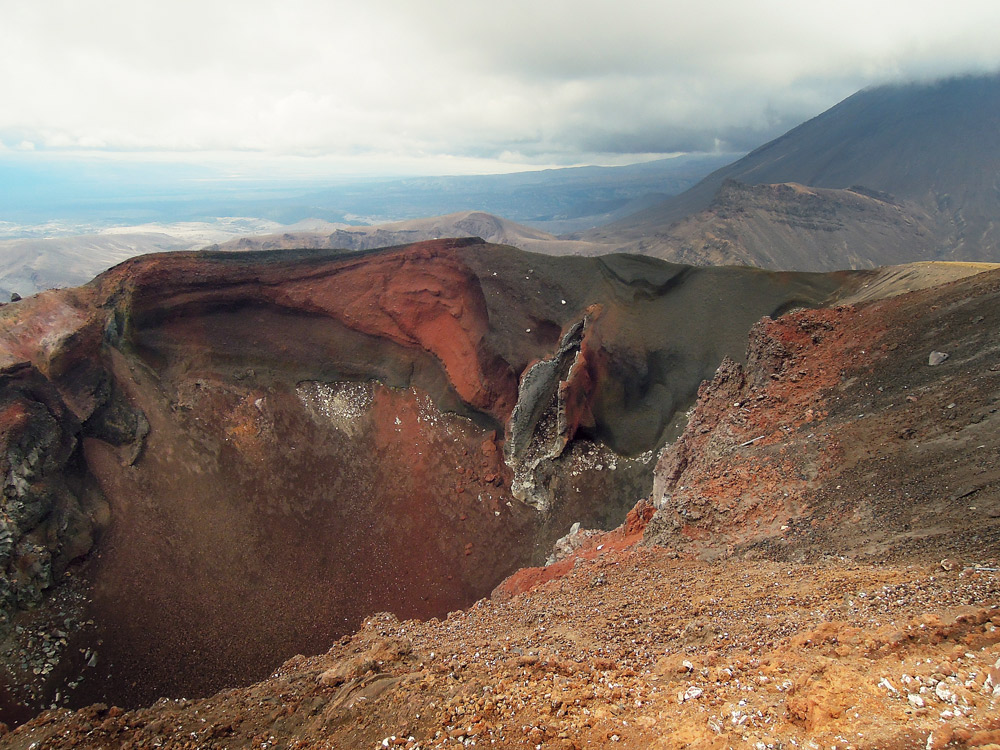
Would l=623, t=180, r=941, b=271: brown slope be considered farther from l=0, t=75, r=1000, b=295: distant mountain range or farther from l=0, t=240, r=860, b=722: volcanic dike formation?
l=0, t=240, r=860, b=722: volcanic dike formation

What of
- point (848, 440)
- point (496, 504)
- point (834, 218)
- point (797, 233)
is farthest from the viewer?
point (834, 218)

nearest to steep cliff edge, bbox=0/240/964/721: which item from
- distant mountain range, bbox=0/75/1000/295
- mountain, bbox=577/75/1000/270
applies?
distant mountain range, bbox=0/75/1000/295

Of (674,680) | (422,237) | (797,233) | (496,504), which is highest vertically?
(422,237)

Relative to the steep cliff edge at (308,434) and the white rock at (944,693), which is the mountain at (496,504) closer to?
the white rock at (944,693)

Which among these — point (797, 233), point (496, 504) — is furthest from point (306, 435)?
point (797, 233)

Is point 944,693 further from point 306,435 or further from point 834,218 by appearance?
point 834,218

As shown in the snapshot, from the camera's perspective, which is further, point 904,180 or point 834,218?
point 904,180

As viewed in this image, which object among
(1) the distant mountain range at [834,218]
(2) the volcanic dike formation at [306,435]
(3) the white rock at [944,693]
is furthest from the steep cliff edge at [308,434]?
(1) the distant mountain range at [834,218]

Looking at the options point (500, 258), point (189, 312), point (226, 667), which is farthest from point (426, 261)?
point (226, 667)
